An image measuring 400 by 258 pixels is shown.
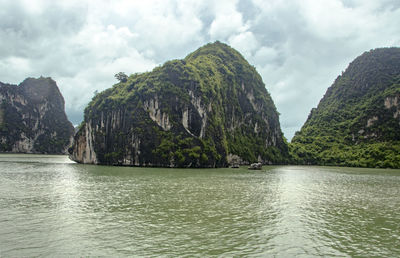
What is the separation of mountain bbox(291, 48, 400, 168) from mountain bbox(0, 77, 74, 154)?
135629mm

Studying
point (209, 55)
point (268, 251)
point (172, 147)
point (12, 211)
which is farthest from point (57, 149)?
point (268, 251)

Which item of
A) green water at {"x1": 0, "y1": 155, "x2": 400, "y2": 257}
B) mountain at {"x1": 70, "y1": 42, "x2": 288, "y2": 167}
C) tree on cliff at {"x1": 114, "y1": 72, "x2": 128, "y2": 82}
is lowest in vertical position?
green water at {"x1": 0, "y1": 155, "x2": 400, "y2": 257}

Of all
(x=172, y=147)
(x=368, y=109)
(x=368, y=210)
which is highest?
(x=368, y=109)

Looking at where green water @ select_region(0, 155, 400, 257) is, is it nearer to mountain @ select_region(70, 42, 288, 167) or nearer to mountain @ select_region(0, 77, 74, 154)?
mountain @ select_region(70, 42, 288, 167)

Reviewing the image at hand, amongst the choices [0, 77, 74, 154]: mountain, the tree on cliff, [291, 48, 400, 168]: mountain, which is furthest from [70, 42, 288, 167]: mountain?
[0, 77, 74, 154]: mountain

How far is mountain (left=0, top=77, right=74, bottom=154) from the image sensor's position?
5561 inches

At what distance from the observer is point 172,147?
57.3 m

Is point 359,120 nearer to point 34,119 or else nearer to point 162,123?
point 162,123

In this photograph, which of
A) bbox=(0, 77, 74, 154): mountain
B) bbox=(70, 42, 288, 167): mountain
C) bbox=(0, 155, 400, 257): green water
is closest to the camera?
bbox=(0, 155, 400, 257): green water

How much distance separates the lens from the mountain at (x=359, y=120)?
8721cm

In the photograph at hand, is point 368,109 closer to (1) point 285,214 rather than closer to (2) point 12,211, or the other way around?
(1) point 285,214

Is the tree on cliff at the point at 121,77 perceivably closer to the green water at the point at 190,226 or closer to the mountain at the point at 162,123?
the mountain at the point at 162,123

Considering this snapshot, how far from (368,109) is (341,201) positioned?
10176 centimetres

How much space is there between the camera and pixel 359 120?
104438mm
